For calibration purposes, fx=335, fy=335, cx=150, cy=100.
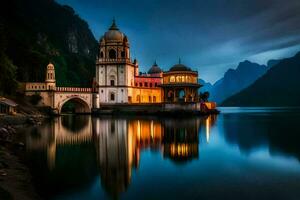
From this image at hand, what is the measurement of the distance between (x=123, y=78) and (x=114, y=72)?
2.93m

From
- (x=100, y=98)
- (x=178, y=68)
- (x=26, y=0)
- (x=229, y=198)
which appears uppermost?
(x=26, y=0)

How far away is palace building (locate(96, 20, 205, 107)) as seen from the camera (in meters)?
84.0

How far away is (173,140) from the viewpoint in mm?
32125

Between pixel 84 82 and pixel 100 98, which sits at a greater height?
pixel 84 82

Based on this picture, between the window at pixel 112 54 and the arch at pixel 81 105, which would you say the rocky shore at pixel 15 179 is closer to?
the arch at pixel 81 105

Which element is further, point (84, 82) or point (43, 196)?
point (84, 82)

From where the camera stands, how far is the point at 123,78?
3391 inches

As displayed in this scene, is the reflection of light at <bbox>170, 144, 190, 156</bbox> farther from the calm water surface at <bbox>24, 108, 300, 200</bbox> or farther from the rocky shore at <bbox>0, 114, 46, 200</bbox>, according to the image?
the rocky shore at <bbox>0, 114, 46, 200</bbox>

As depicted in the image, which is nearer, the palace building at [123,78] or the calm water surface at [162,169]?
the calm water surface at [162,169]

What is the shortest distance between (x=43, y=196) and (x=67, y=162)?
7.09 meters

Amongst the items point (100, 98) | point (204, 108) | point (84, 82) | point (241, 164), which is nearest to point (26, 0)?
point (84, 82)

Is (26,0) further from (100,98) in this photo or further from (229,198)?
(229,198)

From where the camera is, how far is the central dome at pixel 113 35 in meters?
89.7

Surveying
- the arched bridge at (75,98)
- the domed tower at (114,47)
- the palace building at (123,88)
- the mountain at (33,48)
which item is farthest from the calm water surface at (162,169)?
the domed tower at (114,47)
